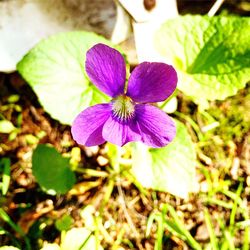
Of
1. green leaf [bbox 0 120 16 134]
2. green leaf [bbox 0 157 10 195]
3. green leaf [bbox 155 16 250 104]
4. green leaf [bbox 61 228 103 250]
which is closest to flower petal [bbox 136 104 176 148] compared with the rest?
green leaf [bbox 155 16 250 104]

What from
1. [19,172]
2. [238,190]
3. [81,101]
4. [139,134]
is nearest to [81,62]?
[81,101]

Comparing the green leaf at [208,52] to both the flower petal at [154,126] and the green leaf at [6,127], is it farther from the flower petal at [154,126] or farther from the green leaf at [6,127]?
the green leaf at [6,127]

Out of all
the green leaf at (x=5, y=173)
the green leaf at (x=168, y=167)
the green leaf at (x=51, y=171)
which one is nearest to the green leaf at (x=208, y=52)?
the green leaf at (x=168, y=167)

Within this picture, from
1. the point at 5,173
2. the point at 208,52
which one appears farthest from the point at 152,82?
the point at 5,173

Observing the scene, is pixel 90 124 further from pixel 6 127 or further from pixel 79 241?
pixel 6 127

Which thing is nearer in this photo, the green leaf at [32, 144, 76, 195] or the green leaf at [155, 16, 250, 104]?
the green leaf at [155, 16, 250, 104]

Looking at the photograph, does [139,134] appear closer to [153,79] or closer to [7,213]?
[153,79]

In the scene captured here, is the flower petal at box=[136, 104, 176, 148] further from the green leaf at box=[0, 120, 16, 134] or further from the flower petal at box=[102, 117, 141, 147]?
the green leaf at box=[0, 120, 16, 134]
